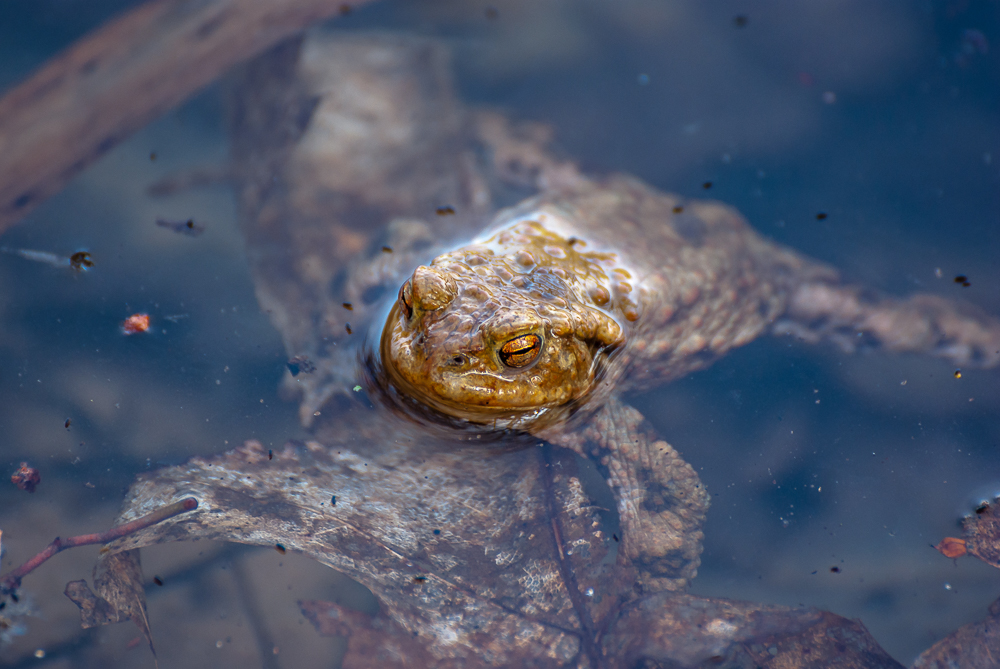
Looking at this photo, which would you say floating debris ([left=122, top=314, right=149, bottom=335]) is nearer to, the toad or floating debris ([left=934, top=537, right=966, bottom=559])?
the toad

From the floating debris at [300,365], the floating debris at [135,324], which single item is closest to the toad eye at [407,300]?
the floating debris at [300,365]

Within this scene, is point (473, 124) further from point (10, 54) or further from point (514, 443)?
point (10, 54)

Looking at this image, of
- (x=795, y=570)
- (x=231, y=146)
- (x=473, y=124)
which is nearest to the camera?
(x=795, y=570)

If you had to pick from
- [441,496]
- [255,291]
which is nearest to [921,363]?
[441,496]

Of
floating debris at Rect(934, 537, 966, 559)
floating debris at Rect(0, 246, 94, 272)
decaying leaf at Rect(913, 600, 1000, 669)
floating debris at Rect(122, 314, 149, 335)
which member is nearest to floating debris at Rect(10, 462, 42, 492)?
floating debris at Rect(122, 314, 149, 335)

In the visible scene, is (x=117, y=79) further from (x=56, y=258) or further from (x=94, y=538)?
(x=94, y=538)

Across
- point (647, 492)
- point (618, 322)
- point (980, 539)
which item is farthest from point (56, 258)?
point (980, 539)
